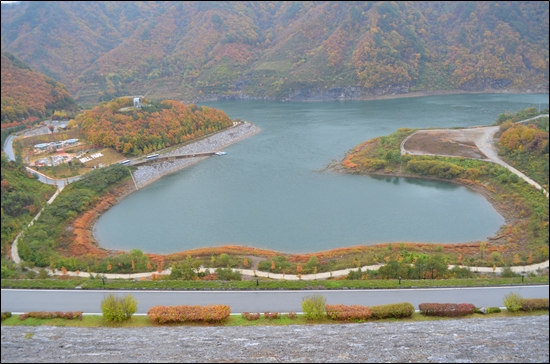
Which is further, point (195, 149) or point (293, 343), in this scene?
point (195, 149)

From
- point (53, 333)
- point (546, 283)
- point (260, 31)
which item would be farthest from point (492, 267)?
point (260, 31)

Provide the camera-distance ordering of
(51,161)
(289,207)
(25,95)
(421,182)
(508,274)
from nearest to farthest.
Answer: (508,274)
(289,207)
(421,182)
(51,161)
(25,95)

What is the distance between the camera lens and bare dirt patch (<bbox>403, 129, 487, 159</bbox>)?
2947 centimetres

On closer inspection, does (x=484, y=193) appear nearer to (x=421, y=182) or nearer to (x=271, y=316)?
(x=421, y=182)

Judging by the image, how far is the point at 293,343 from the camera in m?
6.77

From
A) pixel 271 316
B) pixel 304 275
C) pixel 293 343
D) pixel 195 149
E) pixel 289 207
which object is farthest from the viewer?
pixel 195 149

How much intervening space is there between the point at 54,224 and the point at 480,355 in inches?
778

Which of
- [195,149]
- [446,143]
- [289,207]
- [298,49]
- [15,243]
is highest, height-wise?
[298,49]

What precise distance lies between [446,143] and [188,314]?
28229 mm

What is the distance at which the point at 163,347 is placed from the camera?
6.54m

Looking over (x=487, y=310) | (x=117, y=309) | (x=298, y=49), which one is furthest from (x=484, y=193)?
(x=298, y=49)

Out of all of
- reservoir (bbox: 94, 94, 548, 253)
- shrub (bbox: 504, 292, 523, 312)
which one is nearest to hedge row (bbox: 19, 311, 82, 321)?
reservoir (bbox: 94, 94, 548, 253)

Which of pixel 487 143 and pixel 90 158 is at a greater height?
pixel 487 143

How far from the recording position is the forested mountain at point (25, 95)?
39.2m
